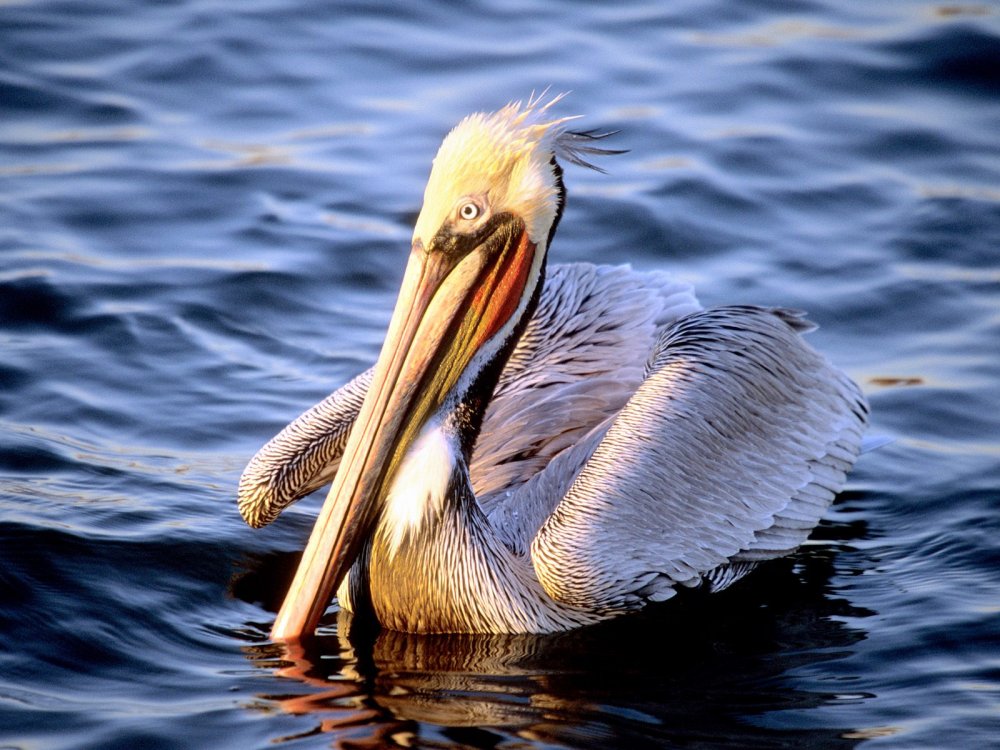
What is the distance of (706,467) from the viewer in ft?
17.1

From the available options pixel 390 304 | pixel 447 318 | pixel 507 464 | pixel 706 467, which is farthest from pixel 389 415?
pixel 390 304

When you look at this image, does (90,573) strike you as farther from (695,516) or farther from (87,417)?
(695,516)

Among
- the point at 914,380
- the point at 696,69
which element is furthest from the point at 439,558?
the point at 696,69

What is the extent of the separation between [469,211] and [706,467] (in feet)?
4.07

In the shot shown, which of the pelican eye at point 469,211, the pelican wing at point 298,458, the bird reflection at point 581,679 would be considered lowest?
the bird reflection at point 581,679

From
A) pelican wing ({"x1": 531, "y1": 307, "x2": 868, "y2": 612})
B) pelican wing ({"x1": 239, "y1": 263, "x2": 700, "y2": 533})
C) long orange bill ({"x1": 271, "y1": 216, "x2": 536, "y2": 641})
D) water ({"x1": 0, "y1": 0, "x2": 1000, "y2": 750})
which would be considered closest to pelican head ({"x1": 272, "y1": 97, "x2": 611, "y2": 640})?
long orange bill ({"x1": 271, "y1": 216, "x2": 536, "y2": 641})

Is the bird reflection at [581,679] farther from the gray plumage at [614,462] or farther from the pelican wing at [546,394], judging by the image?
the pelican wing at [546,394]

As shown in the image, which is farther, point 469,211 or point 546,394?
point 546,394

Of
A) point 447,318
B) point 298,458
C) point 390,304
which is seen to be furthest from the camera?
point 390,304

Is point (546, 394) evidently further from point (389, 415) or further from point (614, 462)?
point (389, 415)

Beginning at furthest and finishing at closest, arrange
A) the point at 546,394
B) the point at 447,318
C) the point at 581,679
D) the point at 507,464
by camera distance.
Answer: the point at 546,394 → the point at 507,464 → the point at 447,318 → the point at 581,679

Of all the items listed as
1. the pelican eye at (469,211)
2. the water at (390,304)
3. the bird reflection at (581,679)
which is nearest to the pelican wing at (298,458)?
the water at (390,304)

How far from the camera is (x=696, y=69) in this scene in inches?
412

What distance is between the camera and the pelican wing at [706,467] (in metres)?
4.80
